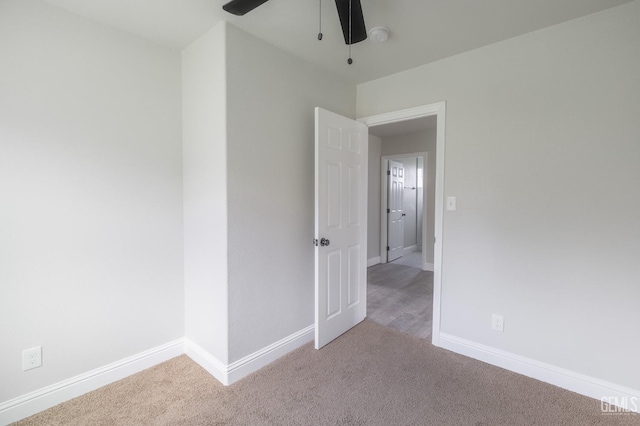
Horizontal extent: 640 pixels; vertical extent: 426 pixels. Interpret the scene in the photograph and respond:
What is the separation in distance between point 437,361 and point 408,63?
2437mm

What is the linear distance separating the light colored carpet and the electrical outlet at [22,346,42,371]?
28 centimetres

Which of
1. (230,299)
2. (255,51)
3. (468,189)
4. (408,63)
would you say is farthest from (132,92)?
(468,189)

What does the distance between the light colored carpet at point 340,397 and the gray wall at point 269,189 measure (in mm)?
300

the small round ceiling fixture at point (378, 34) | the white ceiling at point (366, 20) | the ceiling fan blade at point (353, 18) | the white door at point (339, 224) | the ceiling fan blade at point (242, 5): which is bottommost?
the white door at point (339, 224)

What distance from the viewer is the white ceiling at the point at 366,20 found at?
173 centimetres

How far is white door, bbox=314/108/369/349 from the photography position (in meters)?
2.36

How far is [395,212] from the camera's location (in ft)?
19.1

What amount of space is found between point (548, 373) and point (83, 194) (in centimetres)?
333

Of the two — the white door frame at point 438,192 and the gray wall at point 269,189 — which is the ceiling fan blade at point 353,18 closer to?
the gray wall at point 269,189

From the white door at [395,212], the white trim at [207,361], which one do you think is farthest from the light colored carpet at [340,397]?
the white door at [395,212]

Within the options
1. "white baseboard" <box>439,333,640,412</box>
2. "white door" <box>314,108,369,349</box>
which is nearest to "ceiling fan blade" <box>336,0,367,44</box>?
"white door" <box>314,108,369,349</box>

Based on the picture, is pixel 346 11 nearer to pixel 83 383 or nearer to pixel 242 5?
pixel 242 5

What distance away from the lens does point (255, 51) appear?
2090 millimetres

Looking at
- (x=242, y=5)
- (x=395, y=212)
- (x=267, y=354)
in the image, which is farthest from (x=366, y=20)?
(x=395, y=212)
